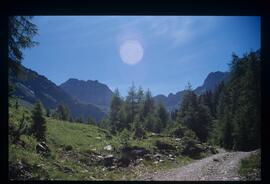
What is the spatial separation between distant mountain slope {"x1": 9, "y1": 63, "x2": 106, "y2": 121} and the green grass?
10.2 ft

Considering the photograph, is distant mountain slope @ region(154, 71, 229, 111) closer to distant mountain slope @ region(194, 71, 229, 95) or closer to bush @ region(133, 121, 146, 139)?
distant mountain slope @ region(194, 71, 229, 95)

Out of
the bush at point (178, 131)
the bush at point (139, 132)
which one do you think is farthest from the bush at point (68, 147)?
the bush at point (178, 131)

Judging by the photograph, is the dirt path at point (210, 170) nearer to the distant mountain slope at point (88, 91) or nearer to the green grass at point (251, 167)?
the green grass at point (251, 167)

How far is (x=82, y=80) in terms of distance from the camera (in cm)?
702

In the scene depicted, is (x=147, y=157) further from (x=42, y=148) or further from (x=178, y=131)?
(x=42, y=148)

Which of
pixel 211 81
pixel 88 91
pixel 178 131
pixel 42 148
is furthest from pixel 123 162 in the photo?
pixel 211 81

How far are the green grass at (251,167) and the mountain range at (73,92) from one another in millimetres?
1804

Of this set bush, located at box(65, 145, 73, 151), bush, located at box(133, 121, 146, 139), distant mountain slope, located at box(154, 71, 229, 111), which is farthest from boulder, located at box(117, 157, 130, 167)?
distant mountain slope, located at box(154, 71, 229, 111)

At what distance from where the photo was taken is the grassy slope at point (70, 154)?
702 centimetres

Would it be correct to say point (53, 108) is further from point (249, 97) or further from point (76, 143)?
point (249, 97)

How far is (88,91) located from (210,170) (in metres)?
3.07
